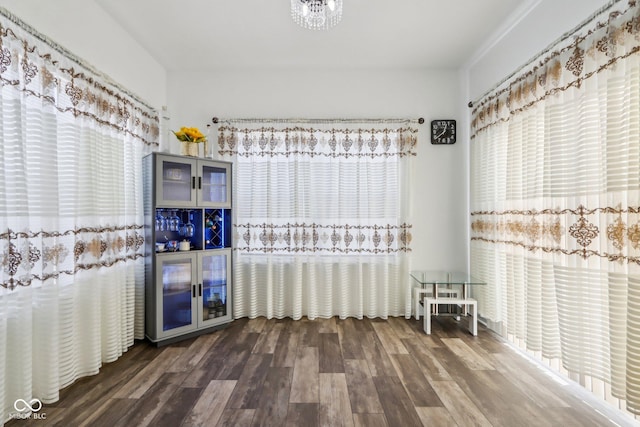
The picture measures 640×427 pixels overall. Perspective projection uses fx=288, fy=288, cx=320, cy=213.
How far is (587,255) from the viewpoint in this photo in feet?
6.05

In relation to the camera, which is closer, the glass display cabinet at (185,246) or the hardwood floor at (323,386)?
the hardwood floor at (323,386)

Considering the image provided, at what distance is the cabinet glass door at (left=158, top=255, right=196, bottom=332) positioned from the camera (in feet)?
9.09

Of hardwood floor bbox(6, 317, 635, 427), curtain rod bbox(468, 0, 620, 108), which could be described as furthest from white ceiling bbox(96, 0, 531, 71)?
hardwood floor bbox(6, 317, 635, 427)

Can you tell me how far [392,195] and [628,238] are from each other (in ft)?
6.79

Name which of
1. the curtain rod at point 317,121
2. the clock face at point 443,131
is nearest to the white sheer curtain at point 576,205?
the clock face at point 443,131

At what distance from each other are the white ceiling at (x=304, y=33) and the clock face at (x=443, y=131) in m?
0.67

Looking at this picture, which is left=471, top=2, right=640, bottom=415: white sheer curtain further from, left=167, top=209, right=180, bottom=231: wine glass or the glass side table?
left=167, top=209, right=180, bottom=231: wine glass

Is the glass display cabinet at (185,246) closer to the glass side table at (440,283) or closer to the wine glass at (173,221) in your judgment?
the wine glass at (173,221)

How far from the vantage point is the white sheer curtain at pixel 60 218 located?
1696 mm

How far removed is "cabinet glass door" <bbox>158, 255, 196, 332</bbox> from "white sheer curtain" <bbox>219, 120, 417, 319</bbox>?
606 millimetres

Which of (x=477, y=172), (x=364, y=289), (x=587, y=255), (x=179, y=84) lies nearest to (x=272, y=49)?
(x=179, y=84)

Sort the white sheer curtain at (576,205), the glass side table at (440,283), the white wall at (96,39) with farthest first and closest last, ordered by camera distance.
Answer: the glass side table at (440,283) → the white wall at (96,39) → the white sheer curtain at (576,205)

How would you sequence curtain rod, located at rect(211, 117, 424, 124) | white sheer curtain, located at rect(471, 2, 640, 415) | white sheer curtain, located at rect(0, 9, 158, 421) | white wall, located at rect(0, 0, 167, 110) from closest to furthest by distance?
white sheer curtain, located at rect(471, 2, 640, 415) < white sheer curtain, located at rect(0, 9, 158, 421) < white wall, located at rect(0, 0, 167, 110) < curtain rod, located at rect(211, 117, 424, 124)

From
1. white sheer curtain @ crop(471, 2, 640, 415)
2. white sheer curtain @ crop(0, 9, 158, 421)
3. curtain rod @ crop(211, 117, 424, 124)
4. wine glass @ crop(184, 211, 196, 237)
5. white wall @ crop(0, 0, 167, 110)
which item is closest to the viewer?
white sheer curtain @ crop(471, 2, 640, 415)
